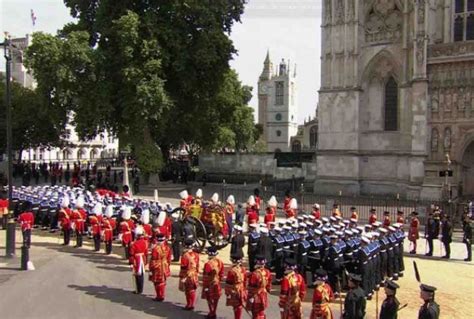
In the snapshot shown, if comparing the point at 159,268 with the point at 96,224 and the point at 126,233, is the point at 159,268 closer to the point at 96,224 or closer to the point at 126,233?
the point at 126,233

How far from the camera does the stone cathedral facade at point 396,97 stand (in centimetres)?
3031

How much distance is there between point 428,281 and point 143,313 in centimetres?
810

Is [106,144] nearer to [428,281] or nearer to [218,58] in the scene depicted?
[218,58]

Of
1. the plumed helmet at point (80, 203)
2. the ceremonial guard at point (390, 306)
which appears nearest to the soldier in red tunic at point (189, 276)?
the ceremonial guard at point (390, 306)

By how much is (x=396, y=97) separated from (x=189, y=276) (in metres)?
26.0

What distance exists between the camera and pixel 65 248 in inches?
742

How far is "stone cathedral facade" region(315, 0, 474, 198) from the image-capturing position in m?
30.3

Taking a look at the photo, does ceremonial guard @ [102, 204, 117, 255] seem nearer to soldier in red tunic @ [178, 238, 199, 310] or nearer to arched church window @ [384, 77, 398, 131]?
soldier in red tunic @ [178, 238, 199, 310]

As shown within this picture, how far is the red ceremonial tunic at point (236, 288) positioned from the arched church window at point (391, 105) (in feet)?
84.6

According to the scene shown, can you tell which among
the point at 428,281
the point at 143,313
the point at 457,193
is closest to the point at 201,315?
the point at 143,313

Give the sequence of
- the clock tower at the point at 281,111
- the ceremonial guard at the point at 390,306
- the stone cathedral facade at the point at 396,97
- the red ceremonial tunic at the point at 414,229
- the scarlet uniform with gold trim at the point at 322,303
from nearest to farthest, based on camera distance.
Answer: the ceremonial guard at the point at 390,306
the scarlet uniform with gold trim at the point at 322,303
the red ceremonial tunic at the point at 414,229
the stone cathedral facade at the point at 396,97
the clock tower at the point at 281,111

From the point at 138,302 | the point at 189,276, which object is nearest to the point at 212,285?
the point at 189,276

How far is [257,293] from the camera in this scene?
10.3 meters

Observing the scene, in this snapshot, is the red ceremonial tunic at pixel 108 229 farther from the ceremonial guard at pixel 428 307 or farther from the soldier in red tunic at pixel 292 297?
the ceremonial guard at pixel 428 307
